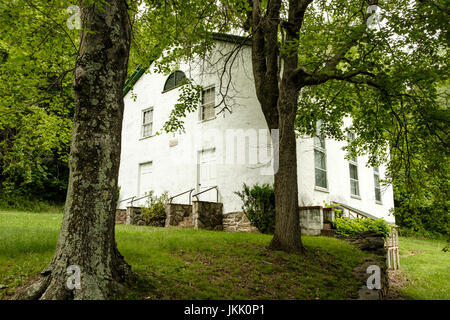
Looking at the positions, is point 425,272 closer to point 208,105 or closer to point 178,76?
point 208,105

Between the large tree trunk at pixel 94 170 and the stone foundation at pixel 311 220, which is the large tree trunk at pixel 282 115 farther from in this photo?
the stone foundation at pixel 311 220

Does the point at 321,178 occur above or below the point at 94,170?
above

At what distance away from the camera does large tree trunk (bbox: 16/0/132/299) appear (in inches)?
143

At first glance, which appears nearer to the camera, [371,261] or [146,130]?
[371,261]

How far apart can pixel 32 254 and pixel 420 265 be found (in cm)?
1240

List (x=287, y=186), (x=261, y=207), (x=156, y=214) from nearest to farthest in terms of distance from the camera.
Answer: (x=287, y=186) → (x=261, y=207) → (x=156, y=214)

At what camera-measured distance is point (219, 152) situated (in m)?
11.9

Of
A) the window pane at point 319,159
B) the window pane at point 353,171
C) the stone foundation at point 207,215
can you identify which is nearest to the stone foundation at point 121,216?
the stone foundation at point 207,215

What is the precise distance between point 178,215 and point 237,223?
218cm

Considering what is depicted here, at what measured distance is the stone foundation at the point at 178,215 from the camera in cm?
1126

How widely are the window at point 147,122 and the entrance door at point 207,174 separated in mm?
3922

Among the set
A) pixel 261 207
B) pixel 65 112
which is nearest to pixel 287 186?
pixel 261 207
